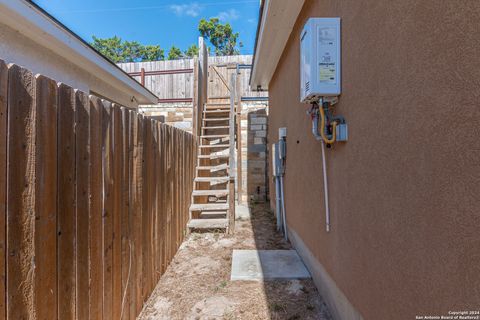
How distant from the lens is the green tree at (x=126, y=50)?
2731 cm

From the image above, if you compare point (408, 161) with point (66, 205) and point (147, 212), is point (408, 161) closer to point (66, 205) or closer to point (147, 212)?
point (66, 205)

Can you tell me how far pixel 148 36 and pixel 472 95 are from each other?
29.4 meters

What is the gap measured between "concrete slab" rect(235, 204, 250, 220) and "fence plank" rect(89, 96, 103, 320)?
4.18 m

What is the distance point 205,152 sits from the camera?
6.27 m

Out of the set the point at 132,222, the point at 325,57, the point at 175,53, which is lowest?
the point at 132,222

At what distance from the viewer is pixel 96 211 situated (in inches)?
68.6

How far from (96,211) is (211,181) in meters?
3.62

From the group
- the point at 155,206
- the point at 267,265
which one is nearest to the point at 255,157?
the point at 267,265

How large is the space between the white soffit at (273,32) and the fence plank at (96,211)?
103 inches

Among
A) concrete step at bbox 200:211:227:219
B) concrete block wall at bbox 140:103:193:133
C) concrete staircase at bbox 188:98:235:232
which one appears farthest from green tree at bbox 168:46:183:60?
concrete step at bbox 200:211:227:219

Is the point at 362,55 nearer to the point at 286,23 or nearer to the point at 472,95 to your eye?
the point at 472,95

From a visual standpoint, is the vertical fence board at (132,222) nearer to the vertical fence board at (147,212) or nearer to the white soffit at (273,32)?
the vertical fence board at (147,212)

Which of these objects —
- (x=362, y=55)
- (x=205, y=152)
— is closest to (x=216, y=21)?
(x=205, y=152)

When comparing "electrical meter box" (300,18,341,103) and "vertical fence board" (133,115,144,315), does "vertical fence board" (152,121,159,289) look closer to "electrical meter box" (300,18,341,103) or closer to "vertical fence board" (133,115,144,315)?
"vertical fence board" (133,115,144,315)
